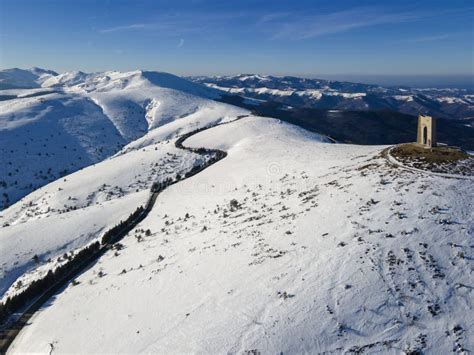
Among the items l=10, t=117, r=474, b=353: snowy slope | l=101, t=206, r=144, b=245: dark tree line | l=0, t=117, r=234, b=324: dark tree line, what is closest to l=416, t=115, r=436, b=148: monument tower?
l=10, t=117, r=474, b=353: snowy slope

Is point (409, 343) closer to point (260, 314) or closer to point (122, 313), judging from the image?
point (260, 314)

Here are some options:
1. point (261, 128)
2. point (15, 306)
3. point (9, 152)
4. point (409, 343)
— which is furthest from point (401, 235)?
point (9, 152)

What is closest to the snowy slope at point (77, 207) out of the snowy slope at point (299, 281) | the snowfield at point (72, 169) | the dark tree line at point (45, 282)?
the snowfield at point (72, 169)

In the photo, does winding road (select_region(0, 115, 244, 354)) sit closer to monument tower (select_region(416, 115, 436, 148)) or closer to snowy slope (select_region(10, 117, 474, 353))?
snowy slope (select_region(10, 117, 474, 353))

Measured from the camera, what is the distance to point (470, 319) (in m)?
17.0

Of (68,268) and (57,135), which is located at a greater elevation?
(57,135)

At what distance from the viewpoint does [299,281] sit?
20906 mm

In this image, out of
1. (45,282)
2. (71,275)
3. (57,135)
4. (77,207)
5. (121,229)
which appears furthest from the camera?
(57,135)

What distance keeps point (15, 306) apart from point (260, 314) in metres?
20.5

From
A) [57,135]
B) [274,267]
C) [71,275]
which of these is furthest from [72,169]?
[274,267]

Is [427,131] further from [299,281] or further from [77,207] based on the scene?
[77,207]

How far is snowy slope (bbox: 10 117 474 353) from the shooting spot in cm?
1742

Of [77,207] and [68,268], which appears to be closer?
[68,268]

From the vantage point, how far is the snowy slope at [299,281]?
17422mm
